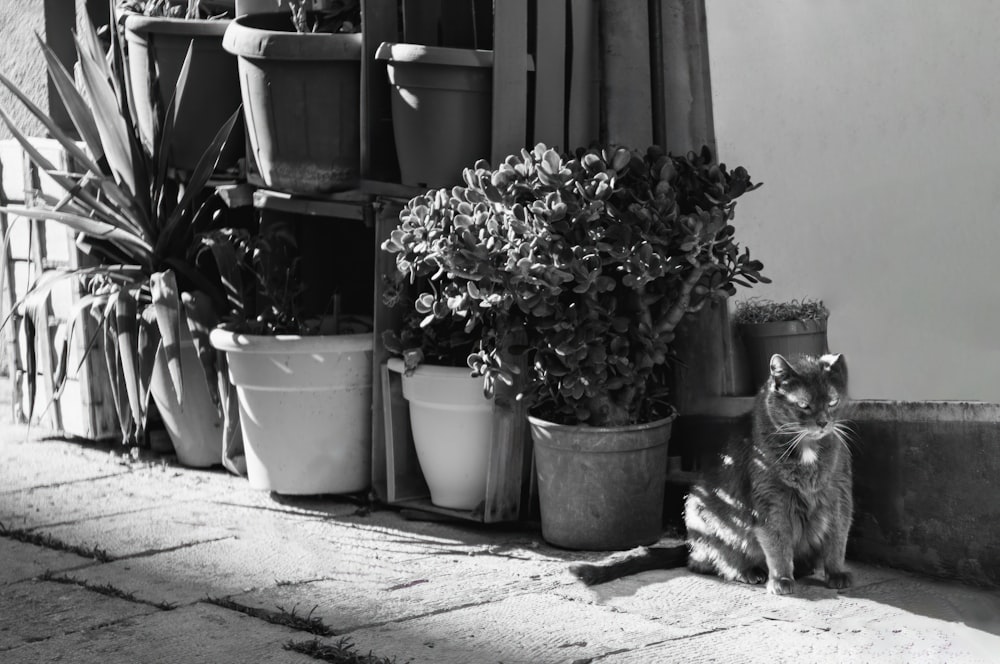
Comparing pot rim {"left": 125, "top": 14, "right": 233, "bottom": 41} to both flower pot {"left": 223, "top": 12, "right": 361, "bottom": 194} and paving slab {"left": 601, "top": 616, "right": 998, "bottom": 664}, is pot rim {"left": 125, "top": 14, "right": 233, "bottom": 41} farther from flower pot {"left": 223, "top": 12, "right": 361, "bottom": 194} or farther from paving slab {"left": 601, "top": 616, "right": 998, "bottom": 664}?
paving slab {"left": 601, "top": 616, "right": 998, "bottom": 664}

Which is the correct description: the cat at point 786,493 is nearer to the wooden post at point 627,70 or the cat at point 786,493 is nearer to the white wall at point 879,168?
the white wall at point 879,168

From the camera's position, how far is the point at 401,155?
4207mm

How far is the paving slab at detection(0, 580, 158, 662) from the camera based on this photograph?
3369mm

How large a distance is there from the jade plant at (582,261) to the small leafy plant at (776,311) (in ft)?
0.80

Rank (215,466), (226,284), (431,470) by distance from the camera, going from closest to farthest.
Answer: (431,470) < (226,284) < (215,466)

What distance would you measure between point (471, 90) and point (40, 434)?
8.73ft

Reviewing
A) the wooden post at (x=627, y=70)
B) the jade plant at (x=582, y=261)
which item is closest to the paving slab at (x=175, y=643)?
the jade plant at (x=582, y=261)

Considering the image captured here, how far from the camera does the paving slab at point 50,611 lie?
3.37 meters

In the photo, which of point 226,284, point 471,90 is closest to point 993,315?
point 471,90

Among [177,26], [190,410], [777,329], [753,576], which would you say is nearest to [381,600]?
[753,576]

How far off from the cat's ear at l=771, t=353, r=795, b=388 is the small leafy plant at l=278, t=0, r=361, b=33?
1.88 metres

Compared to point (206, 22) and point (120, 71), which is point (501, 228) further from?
point (120, 71)

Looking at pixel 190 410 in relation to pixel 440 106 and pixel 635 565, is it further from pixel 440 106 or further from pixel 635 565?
pixel 635 565

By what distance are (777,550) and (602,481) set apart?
0.58 metres
